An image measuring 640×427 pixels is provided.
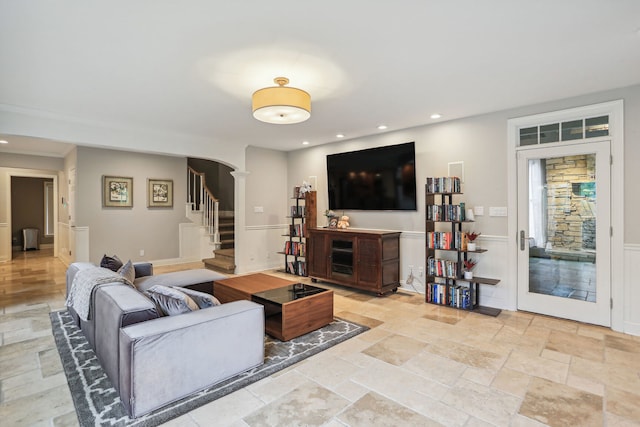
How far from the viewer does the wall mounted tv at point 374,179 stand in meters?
4.96

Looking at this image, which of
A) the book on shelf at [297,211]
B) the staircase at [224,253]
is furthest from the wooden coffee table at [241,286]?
the staircase at [224,253]

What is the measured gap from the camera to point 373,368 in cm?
266

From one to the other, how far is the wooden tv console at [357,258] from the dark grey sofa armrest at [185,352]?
2481 millimetres

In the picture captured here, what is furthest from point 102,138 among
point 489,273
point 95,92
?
point 489,273

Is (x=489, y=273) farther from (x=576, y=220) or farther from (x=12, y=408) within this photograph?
(x=12, y=408)

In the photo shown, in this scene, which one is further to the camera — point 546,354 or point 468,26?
point 546,354

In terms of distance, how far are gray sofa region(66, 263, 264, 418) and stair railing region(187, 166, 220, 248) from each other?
4.75 metres

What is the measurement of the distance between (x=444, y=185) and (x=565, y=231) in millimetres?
1403

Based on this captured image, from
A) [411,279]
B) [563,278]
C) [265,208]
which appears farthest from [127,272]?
[563,278]

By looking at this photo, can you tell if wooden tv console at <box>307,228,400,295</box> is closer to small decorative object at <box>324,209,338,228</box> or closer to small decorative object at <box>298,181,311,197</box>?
small decorative object at <box>324,209,338,228</box>

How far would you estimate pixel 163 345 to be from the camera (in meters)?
2.08

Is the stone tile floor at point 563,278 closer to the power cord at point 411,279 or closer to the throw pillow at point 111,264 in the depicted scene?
the power cord at point 411,279

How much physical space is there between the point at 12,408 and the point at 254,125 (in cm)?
385

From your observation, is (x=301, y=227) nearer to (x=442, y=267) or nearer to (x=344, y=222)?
(x=344, y=222)
